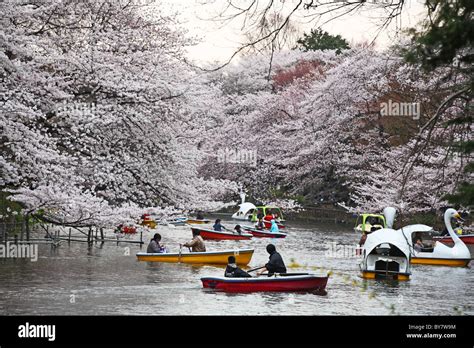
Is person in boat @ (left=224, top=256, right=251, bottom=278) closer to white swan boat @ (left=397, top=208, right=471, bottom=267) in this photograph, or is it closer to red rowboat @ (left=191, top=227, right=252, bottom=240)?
white swan boat @ (left=397, top=208, right=471, bottom=267)

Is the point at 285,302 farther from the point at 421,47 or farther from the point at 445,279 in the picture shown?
the point at 421,47

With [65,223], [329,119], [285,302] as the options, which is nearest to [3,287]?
[65,223]

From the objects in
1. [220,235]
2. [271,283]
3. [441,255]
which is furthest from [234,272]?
[220,235]

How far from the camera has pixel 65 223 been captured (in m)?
20.8

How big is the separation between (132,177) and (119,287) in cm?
334

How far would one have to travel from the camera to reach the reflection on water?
18.2 meters

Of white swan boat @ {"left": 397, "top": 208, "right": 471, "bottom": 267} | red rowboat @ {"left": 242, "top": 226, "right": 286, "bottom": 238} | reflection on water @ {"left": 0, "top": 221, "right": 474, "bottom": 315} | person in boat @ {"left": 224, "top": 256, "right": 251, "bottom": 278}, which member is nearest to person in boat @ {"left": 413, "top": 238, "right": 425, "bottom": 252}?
white swan boat @ {"left": 397, "top": 208, "right": 471, "bottom": 267}

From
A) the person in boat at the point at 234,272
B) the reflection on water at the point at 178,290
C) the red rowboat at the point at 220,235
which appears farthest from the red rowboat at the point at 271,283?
the red rowboat at the point at 220,235

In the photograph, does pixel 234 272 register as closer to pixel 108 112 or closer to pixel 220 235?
pixel 108 112

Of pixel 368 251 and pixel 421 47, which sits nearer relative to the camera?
pixel 421 47

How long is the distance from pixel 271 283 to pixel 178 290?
2.73 metres

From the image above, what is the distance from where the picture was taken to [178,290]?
2114cm

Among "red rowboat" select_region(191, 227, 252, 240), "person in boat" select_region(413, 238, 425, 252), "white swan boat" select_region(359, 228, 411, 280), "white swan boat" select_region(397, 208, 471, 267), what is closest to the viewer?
"white swan boat" select_region(359, 228, 411, 280)

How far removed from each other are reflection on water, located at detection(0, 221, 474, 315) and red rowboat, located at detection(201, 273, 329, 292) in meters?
0.18
